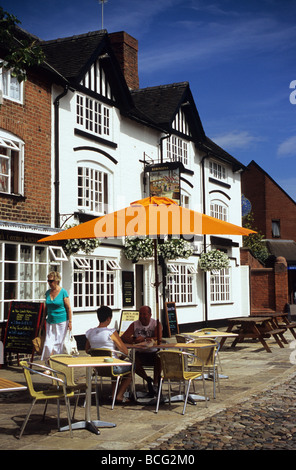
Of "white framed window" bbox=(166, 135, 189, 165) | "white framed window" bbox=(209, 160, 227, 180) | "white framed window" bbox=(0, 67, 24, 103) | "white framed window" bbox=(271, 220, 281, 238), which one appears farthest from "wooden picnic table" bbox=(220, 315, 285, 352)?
"white framed window" bbox=(271, 220, 281, 238)

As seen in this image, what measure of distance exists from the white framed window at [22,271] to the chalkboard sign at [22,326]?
725 mm

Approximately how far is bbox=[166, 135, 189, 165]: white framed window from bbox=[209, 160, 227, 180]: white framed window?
2.47 m

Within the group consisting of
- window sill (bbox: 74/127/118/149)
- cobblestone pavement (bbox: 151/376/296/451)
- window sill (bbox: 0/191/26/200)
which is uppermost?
window sill (bbox: 74/127/118/149)

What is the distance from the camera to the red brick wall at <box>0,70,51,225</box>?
43.7 ft

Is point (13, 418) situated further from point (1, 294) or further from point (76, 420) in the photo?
point (1, 294)

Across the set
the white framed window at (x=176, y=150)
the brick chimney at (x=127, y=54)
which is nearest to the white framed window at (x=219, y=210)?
the white framed window at (x=176, y=150)

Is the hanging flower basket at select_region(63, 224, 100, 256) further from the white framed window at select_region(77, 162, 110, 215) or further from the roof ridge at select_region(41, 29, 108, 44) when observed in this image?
the roof ridge at select_region(41, 29, 108, 44)

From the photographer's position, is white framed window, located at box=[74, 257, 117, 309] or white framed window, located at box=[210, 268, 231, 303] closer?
white framed window, located at box=[74, 257, 117, 309]

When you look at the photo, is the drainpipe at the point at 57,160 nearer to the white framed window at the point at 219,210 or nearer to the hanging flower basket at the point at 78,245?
the hanging flower basket at the point at 78,245

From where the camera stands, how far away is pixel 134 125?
19.0m

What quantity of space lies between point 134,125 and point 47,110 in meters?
4.76

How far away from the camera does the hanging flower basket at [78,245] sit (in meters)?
14.7

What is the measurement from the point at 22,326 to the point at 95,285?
453 centimetres
